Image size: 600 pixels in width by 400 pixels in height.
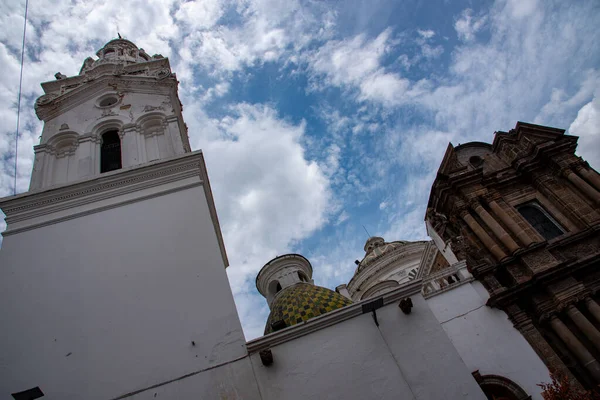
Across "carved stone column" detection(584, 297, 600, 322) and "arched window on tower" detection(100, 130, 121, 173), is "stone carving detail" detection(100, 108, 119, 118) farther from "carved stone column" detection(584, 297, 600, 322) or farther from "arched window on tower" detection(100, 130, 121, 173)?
"carved stone column" detection(584, 297, 600, 322)

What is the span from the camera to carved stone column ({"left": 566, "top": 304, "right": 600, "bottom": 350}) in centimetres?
1079

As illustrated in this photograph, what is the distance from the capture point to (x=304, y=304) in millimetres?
11906

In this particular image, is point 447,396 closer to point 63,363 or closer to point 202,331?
point 202,331

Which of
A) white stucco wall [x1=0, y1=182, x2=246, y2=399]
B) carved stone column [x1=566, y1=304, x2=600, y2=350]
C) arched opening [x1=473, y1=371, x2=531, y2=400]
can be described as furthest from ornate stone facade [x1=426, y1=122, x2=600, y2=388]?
white stucco wall [x1=0, y1=182, x2=246, y2=399]

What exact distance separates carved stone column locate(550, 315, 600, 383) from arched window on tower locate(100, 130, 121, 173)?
13.4m

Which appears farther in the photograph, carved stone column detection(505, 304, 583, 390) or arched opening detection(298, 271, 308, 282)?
arched opening detection(298, 271, 308, 282)

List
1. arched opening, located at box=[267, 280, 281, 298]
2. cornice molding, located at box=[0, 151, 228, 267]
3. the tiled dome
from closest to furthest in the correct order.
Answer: cornice molding, located at box=[0, 151, 228, 267], the tiled dome, arched opening, located at box=[267, 280, 281, 298]

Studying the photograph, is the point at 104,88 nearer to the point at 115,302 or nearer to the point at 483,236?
the point at 115,302

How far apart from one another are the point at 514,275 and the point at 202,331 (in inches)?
410

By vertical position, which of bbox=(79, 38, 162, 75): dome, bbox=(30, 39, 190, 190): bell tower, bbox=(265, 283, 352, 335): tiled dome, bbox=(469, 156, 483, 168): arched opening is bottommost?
bbox=(265, 283, 352, 335): tiled dome

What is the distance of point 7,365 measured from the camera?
21.1 feet

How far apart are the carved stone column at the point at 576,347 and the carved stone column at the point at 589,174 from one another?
240 inches

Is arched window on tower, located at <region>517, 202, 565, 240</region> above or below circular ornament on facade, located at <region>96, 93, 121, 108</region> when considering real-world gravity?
below

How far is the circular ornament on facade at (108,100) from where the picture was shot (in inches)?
499
